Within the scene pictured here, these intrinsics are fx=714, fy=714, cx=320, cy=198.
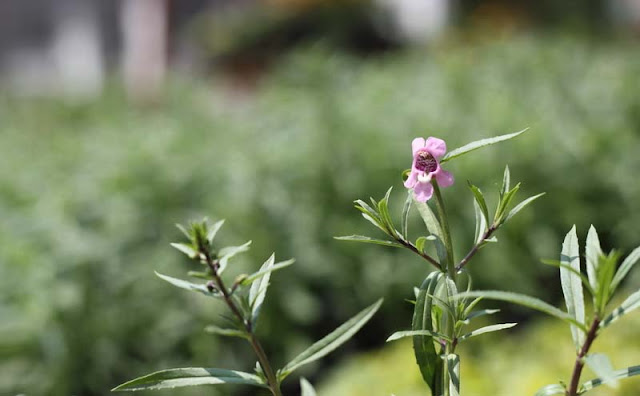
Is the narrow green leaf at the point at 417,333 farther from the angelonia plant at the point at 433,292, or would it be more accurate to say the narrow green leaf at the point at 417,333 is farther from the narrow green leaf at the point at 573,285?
the narrow green leaf at the point at 573,285

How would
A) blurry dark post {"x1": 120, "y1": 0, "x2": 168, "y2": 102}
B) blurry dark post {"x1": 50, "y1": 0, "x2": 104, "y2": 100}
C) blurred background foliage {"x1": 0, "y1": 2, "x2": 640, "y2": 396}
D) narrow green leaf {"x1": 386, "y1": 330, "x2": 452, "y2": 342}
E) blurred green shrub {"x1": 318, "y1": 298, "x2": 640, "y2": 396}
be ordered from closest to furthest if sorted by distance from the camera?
narrow green leaf {"x1": 386, "y1": 330, "x2": 452, "y2": 342} < blurred green shrub {"x1": 318, "y1": 298, "x2": 640, "y2": 396} < blurred background foliage {"x1": 0, "y1": 2, "x2": 640, "y2": 396} < blurry dark post {"x1": 120, "y1": 0, "x2": 168, "y2": 102} < blurry dark post {"x1": 50, "y1": 0, "x2": 104, "y2": 100}

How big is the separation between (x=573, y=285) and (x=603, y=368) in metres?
0.14

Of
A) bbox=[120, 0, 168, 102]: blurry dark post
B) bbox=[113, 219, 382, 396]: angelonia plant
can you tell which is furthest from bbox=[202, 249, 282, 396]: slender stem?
bbox=[120, 0, 168, 102]: blurry dark post

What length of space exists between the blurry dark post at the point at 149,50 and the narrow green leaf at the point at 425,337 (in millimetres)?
7001

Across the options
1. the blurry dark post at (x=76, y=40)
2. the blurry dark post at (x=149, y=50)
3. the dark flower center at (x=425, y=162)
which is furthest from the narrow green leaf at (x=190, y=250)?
the blurry dark post at (x=76, y=40)

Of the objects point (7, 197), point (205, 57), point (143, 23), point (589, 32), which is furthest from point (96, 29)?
point (7, 197)

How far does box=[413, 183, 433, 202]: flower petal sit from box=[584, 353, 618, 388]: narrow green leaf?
179 millimetres

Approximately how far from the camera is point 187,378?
62 cm

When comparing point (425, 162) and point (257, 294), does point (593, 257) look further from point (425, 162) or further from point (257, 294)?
point (257, 294)

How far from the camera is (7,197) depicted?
118 inches

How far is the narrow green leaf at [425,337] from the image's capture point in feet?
2.17

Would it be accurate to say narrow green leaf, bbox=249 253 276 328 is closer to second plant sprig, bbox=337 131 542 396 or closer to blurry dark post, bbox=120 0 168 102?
second plant sprig, bbox=337 131 542 396

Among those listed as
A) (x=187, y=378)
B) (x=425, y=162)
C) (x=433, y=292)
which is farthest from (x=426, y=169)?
(x=187, y=378)

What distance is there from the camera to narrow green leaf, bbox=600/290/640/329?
1.88ft
